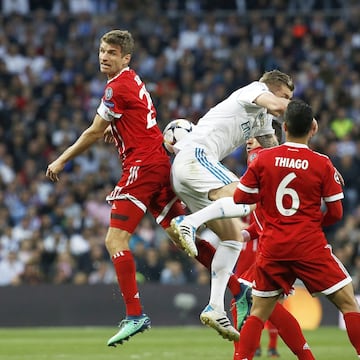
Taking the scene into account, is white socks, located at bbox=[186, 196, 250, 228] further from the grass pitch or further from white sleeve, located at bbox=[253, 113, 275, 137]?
the grass pitch

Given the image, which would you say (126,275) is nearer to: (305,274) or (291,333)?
(291,333)

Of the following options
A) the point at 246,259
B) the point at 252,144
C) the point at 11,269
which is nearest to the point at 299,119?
the point at 252,144

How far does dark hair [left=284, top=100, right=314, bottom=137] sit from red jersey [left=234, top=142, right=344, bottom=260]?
0.10 meters

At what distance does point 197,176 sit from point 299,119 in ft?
4.74

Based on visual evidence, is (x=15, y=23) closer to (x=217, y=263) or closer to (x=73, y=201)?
(x=73, y=201)

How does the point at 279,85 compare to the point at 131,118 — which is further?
the point at 131,118

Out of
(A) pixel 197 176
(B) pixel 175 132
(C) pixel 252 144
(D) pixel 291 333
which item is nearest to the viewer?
(D) pixel 291 333

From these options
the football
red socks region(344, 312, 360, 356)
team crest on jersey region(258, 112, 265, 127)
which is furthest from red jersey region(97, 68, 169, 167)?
red socks region(344, 312, 360, 356)

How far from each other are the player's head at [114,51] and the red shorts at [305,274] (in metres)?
2.39

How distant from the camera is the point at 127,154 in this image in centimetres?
973

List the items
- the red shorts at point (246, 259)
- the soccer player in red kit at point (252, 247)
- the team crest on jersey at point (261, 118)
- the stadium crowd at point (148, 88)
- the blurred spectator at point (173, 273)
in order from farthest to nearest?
the stadium crowd at point (148, 88)
the blurred spectator at point (173, 273)
the red shorts at point (246, 259)
the soccer player in red kit at point (252, 247)
the team crest on jersey at point (261, 118)

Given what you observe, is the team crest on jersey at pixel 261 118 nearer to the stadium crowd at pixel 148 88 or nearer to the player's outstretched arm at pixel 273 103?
the player's outstretched arm at pixel 273 103

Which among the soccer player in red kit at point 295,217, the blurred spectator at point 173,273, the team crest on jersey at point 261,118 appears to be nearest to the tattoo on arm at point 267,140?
the team crest on jersey at point 261,118

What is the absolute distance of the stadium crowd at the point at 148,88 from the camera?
1881 centimetres
